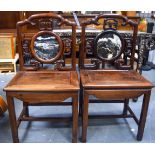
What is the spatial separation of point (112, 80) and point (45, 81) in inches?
17.8

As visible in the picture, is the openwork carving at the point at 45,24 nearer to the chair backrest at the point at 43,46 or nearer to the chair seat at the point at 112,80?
the chair backrest at the point at 43,46

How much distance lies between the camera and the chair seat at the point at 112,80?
1.28 metres

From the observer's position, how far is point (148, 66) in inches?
121

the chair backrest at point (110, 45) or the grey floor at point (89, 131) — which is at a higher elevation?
the chair backrest at point (110, 45)

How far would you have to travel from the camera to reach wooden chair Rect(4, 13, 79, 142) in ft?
4.06

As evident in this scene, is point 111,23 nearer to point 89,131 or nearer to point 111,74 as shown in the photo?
point 111,74

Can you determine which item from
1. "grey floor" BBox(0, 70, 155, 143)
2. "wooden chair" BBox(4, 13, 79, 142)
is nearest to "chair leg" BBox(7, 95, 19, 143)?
"wooden chair" BBox(4, 13, 79, 142)

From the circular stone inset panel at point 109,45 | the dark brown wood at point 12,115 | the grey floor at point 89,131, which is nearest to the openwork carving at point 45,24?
the circular stone inset panel at point 109,45

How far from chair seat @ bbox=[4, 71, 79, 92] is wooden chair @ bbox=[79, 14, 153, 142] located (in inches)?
3.3

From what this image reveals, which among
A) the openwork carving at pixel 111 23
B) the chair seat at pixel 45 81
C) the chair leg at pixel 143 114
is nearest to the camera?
the chair seat at pixel 45 81

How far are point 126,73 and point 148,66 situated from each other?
5.71 ft

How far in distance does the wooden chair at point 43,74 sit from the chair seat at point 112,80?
9cm

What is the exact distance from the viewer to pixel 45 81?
4.34ft

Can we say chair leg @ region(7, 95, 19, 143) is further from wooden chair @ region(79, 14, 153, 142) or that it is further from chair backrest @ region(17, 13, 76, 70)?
wooden chair @ region(79, 14, 153, 142)
